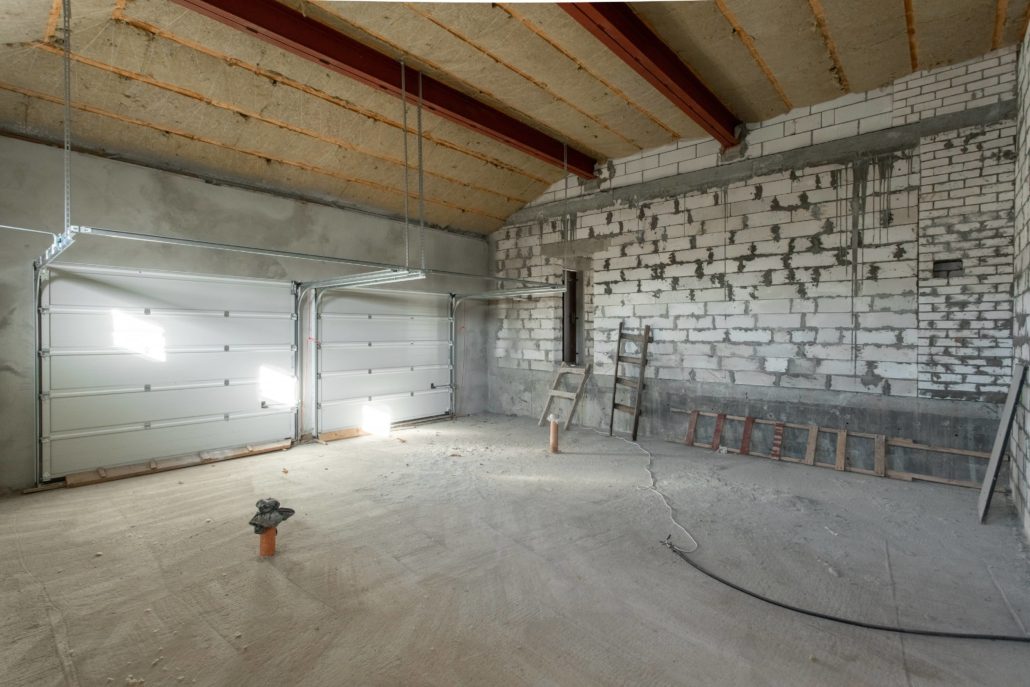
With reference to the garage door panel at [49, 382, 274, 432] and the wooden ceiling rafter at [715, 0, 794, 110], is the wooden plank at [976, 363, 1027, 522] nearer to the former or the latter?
the wooden ceiling rafter at [715, 0, 794, 110]

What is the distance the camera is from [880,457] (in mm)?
4625

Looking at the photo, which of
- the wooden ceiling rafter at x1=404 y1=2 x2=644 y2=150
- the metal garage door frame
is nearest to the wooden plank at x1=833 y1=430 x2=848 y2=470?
the metal garage door frame

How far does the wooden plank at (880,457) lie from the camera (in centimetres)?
461

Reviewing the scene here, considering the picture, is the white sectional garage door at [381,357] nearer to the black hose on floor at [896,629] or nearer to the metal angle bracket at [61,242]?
the metal angle bracket at [61,242]

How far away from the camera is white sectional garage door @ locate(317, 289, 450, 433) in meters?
6.38

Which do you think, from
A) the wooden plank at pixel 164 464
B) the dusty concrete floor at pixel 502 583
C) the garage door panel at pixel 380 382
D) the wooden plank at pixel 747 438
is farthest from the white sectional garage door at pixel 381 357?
the wooden plank at pixel 747 438

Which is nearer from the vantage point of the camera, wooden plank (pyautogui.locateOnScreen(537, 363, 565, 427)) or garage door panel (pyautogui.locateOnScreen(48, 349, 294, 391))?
garage door panel (pyautogui.locateOnScreen(48, 349, 294, 391))

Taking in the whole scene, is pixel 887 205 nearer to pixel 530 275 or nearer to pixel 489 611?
pixel 530 275

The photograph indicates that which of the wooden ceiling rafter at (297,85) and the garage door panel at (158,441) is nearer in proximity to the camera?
the wooden ceiling rafter at (297,85)

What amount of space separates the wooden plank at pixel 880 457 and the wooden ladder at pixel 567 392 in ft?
10.9

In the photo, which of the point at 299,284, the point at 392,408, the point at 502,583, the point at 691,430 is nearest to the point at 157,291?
the point at 299,284

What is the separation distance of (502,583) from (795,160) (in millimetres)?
5141

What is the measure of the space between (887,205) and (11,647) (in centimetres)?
683

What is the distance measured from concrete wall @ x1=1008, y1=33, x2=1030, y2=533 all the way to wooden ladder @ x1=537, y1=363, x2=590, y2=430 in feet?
13.8
